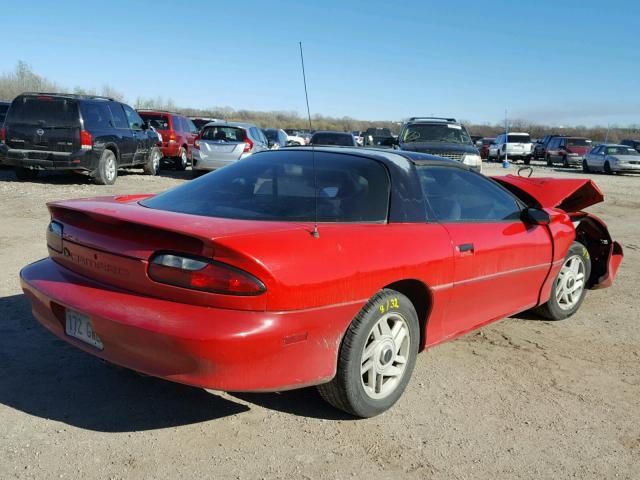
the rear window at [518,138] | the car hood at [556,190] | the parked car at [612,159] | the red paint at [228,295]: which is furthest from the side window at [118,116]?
the rear window at [518,138]

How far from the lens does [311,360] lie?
292 centimetres

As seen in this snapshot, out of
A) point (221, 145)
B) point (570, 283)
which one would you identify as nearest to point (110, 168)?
point (221, 145)

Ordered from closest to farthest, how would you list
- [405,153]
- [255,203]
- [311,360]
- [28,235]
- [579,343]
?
[311,360] → [255,203] → [405,153] → [579,343] → [28,235]

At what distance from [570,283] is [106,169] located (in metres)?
10.9

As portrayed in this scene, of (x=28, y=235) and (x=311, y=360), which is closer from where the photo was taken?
(x=311, y=360)

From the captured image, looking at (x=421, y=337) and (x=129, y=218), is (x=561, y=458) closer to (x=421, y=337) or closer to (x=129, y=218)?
(x=421, y=337)

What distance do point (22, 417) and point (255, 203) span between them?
1612 millimetres

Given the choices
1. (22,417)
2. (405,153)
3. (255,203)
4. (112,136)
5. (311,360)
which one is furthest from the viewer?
(112,136)

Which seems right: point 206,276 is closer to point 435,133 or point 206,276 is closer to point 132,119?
point 435,133

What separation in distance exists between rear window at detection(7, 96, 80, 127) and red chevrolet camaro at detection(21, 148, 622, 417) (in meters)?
9.91

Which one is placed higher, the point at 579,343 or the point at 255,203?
the point at 255,203

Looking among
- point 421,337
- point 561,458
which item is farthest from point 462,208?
point 561,458

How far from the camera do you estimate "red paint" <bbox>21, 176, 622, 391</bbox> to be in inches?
107

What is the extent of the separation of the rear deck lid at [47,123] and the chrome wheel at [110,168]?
0.96 meters
